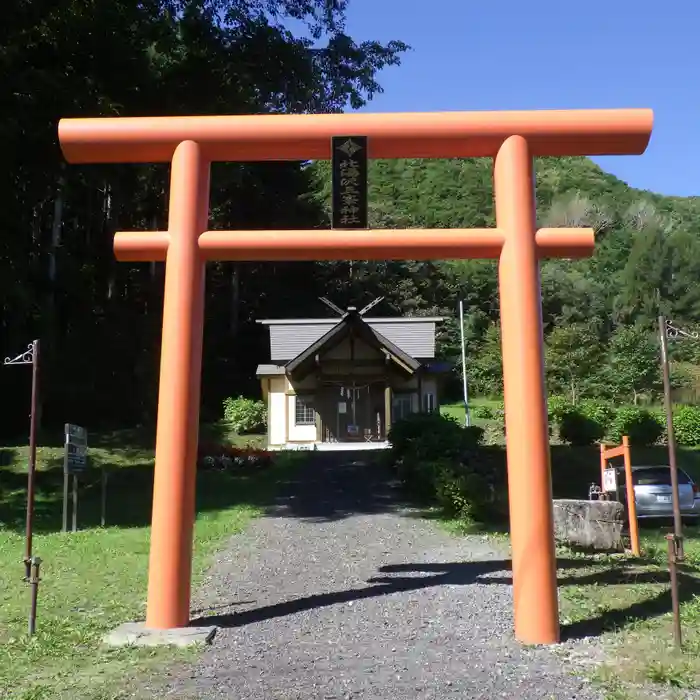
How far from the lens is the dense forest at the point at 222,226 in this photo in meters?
14.2

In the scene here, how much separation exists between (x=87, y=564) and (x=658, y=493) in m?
9.94

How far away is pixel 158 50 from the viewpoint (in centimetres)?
1500

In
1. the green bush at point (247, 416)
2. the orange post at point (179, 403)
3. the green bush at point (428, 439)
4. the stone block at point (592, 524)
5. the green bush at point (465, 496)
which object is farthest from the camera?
the green bush at point (247, 416)

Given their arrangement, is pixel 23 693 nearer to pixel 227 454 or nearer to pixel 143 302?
pixel 227 454

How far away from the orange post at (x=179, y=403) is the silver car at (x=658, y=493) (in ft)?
32.1

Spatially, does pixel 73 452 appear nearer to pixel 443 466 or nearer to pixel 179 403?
pixel 179 403

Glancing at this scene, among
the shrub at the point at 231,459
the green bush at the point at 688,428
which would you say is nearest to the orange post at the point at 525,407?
the shrub at the point at 231,459

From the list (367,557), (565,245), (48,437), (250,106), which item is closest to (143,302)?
(48,437)

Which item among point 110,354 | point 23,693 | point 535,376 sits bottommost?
point 23,693

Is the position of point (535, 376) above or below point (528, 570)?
above

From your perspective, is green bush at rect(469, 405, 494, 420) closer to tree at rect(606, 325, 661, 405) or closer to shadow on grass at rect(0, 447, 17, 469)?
tree at rect(606, 325, 661, 405)

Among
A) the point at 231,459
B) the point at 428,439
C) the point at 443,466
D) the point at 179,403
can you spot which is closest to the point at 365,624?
the point at 179,403

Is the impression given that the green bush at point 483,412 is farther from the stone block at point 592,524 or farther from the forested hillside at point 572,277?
the stone block at point 592,524

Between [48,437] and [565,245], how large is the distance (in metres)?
22.8
